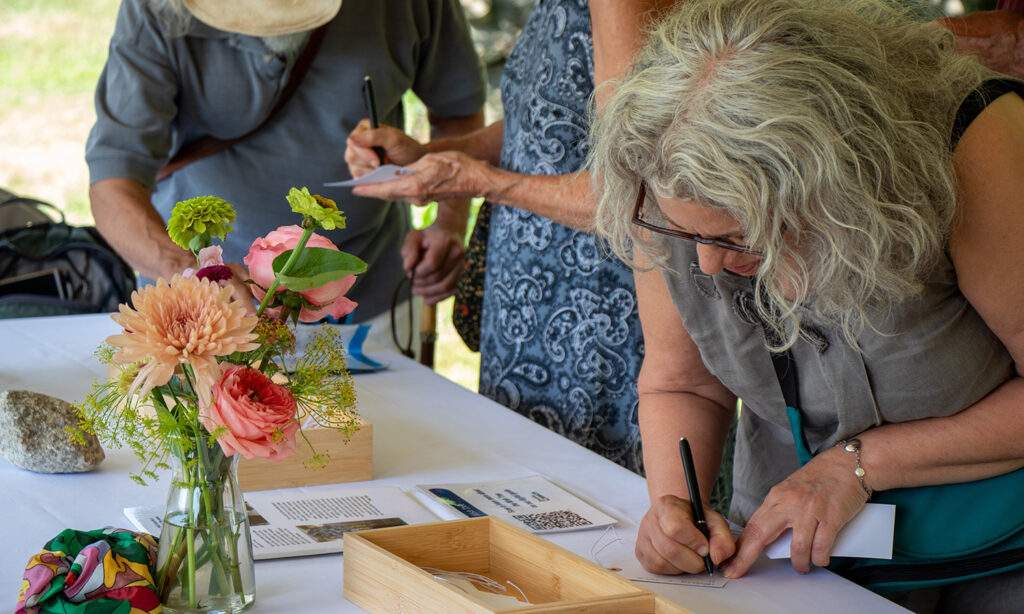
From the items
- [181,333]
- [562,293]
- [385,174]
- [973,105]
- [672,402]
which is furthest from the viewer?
[385,174]

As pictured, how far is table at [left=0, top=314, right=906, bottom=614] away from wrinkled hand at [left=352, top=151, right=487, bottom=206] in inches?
14.7

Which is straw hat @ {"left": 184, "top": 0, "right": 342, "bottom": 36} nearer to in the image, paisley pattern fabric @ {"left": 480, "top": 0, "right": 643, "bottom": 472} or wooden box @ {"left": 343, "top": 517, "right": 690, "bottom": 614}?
paisley pattern fabric @ {"left": 480, "top": 0, "right": 643, "bottom": 472}

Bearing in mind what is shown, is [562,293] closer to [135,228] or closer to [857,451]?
[857,451]

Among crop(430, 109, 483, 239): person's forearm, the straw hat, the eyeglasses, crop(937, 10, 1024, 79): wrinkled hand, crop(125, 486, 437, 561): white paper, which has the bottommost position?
crop(125, 486, 437, 561): white paper

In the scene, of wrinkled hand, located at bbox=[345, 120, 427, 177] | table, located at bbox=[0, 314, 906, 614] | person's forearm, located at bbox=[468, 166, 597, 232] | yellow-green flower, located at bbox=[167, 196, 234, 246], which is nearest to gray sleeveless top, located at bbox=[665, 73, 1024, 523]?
table, located at bbox=[0, 314, 906, 614]

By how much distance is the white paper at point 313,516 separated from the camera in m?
1.24

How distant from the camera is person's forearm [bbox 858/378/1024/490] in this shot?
1267 millimetres

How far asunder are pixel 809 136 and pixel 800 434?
0.51 meters

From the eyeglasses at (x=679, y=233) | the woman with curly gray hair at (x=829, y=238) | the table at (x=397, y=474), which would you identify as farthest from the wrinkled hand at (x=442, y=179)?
the eyeglasses at (x=679, y=233)

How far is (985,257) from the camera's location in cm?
117

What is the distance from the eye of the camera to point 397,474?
5.07ft

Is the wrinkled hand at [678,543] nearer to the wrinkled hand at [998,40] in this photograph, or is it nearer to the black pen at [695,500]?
the black pen at [695,500]

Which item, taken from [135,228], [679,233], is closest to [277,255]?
[679,233]

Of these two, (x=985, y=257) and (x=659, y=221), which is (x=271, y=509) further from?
(x=985, y=257)
